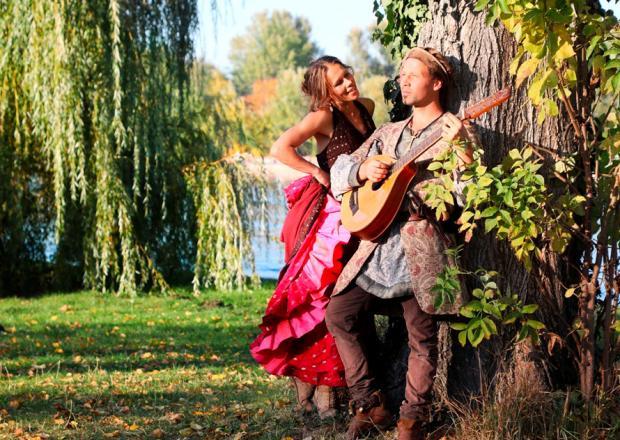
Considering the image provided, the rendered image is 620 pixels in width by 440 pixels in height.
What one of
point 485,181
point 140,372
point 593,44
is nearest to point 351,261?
point 485,181

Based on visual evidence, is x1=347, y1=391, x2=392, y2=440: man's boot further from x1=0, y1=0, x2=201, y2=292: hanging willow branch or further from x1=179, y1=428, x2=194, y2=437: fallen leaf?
x1=0, y1=0, x2=201, y2=292: hanging willow branch

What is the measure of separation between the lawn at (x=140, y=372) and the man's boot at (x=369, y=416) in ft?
0.86

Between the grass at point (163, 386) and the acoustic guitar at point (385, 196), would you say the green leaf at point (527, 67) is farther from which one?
the grass at point (163, 386)

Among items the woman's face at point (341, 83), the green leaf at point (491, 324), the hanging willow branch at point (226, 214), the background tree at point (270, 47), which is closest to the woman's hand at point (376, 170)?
the woman's face at point (341, 83)

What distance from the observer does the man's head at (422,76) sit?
4477 mm

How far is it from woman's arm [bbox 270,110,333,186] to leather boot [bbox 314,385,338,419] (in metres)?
0.98

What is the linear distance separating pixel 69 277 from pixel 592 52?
1002 cm

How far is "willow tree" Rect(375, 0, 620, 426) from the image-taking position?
4160mm

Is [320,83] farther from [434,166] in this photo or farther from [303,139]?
[434,166]

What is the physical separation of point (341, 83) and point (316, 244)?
0.76 m

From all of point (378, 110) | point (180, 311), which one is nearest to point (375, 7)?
point (180, 311)

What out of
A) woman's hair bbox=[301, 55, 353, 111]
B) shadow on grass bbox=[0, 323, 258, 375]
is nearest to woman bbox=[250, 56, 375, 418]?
woman's hair bbox=[301, 55, 353, 111]

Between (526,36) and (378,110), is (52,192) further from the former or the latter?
(378,110)

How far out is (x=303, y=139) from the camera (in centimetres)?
498
